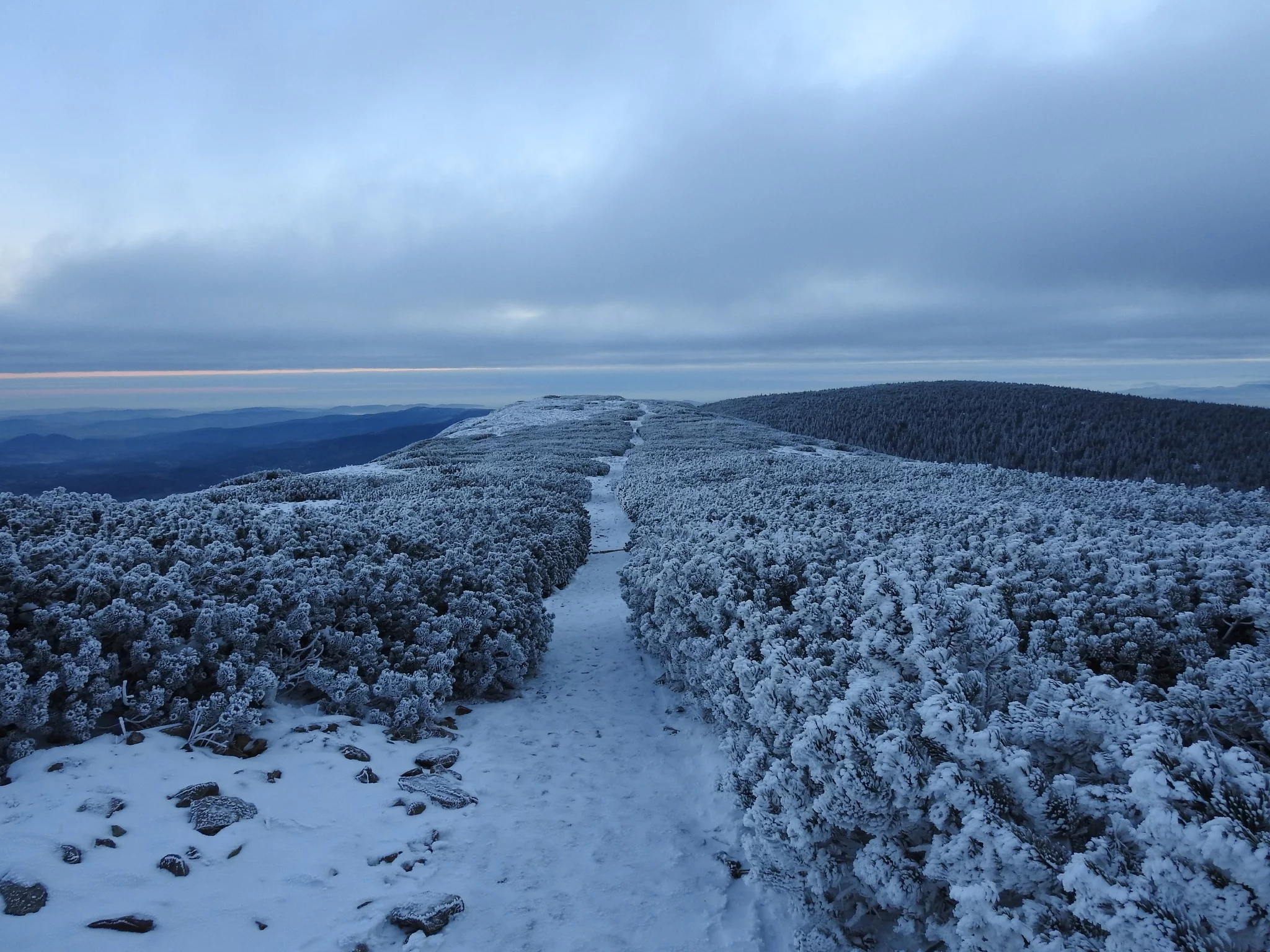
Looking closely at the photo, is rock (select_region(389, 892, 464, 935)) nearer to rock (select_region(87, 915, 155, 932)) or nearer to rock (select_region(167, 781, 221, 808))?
rock (select_region(87, 915, 155, 932))

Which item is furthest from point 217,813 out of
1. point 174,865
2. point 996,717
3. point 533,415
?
point 533,415

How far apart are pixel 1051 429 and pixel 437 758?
7975 centimetres

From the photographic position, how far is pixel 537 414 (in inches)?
2453

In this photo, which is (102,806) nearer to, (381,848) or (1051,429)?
(381,848)

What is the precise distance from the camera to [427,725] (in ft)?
21.3

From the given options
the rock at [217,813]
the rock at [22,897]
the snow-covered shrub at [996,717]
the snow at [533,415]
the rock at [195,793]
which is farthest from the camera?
the snow at [533,415]

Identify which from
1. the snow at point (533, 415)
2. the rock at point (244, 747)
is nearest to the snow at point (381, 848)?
the rock at point (244, 747)

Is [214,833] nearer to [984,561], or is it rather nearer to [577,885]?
[577,885]

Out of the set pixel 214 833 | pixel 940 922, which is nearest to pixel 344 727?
pixel 214 833

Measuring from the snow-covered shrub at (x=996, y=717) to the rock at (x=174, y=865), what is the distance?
11.9 ft

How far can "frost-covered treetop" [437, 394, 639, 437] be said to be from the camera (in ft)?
167

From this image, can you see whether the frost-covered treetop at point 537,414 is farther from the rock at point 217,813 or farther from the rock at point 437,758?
the rock at point 217,813

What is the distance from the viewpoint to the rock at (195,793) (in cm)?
451

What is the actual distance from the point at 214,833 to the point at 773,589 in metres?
5.44
